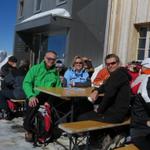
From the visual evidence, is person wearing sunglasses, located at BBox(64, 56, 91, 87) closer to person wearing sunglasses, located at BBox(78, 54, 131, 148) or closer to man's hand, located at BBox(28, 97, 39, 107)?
man's hand, located at BBox(28, 97, 39, 107)

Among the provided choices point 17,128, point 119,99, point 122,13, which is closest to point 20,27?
point 122,13

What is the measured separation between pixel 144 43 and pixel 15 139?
5339 mm

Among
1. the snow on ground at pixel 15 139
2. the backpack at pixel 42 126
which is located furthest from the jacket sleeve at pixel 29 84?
the snow on ground at pixel 15 139

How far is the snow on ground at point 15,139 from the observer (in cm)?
696

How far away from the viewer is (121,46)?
11766 mm

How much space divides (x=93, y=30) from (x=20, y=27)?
206 inches

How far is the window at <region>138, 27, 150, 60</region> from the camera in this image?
11.3m

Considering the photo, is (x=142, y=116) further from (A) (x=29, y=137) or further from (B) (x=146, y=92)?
(A) (x=29, y=137)

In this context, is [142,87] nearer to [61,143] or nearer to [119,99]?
[119,99]

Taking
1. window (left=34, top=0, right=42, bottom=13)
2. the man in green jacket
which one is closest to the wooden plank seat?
A: the man in green jacket

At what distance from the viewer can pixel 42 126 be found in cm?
723

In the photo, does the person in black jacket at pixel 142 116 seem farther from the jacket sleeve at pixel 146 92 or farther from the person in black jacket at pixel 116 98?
the person in black jacket at pixel 116 98

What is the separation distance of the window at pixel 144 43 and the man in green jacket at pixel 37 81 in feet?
14.3

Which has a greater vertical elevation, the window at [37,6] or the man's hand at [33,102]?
the window at [37,6]
